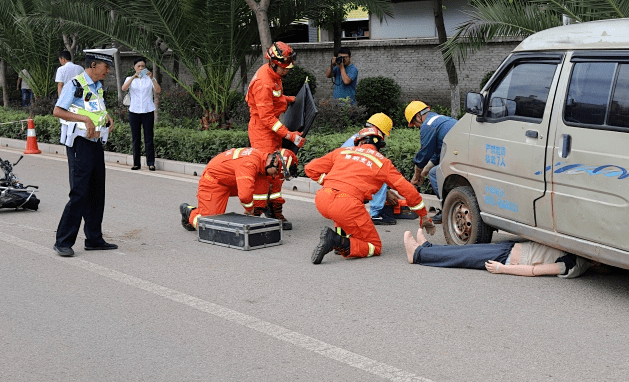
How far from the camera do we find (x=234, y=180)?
Result: 8.77 meters

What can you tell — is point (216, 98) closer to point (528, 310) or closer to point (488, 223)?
point (488, 223)

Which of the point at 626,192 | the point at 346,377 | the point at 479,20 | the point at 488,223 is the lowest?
the point at 346,377

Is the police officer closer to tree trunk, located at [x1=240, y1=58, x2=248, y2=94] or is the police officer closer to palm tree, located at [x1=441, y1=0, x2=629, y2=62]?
palm tree, located at [x1=441, y1=0, x2=629, y2=62]

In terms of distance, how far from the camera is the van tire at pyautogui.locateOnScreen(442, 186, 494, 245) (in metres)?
7.47

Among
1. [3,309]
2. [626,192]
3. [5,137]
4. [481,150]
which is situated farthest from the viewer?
[5,137]

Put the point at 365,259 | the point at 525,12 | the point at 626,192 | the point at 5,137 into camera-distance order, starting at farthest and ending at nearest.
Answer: the point at 5,137 → the point at 525,12 → the point at 365,259 → the point at 626,192

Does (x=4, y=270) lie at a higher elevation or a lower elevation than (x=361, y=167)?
lower

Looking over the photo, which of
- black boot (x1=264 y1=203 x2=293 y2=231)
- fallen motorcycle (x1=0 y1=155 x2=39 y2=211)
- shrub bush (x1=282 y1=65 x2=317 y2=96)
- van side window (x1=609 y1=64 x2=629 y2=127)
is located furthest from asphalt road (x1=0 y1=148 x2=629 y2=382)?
shrub bush (x1=282 y1=65 x2=317 y2=96)

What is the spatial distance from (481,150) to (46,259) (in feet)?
13.4

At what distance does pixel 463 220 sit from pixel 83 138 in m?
3.57

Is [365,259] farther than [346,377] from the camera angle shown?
Yes

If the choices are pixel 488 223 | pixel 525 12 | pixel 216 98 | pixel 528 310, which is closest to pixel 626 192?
pixel 528 310

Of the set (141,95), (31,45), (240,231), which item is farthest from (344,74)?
(31,45)

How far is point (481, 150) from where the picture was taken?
7.22 m
